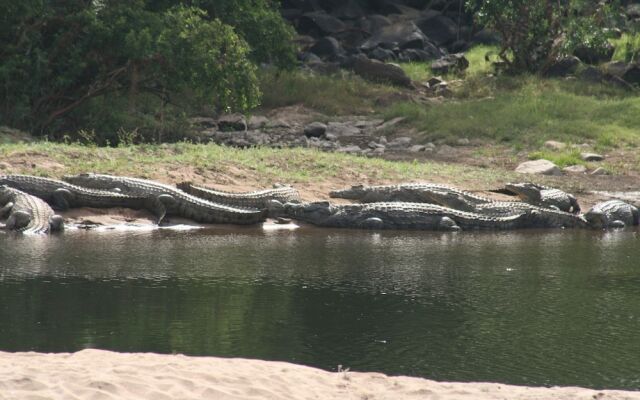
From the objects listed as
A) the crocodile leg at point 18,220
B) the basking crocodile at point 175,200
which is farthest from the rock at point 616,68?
the crocodile leg at point 18,220

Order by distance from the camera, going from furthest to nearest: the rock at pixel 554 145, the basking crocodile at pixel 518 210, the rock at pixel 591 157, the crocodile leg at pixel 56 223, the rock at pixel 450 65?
the rock at pixel 450 65 < the rock at pixel 554 145 < the rock at pixel 591 157 < the basking crocodile at pixel 518 210 < the crocodile leg at pixel 56 223

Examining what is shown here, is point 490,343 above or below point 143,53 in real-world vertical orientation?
below

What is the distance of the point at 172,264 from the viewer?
1002cm

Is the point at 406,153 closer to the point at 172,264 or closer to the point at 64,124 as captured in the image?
the point at 64,124

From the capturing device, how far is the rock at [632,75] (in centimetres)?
2888

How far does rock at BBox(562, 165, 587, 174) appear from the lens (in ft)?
62.7

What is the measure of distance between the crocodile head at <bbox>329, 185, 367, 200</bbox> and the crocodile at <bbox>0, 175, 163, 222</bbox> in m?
3.03

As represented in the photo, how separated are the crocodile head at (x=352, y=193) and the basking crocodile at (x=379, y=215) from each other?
943mm

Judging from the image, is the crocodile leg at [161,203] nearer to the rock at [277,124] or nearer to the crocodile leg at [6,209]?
the crocodile leg at [6,209]

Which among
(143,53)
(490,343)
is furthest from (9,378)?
(143,53)

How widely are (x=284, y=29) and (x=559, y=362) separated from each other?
1897cm

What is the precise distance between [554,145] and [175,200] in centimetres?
1084

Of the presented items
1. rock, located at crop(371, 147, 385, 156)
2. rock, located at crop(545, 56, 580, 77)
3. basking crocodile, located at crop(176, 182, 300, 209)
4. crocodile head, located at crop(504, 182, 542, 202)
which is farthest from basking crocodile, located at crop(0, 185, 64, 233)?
rock, located at crop(545, 56, 580, 77)

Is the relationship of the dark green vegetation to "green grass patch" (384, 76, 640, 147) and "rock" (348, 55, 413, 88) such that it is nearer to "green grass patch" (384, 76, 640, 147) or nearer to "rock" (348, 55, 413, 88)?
"green grass patch" (384, 76, 640, 147)
